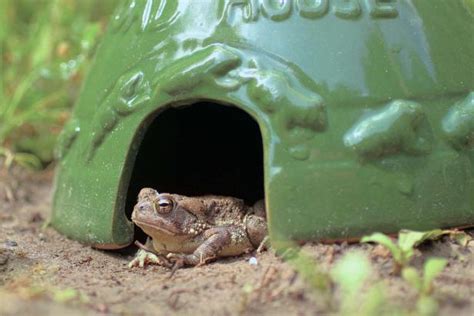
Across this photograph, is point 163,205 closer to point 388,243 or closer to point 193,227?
point 193,227

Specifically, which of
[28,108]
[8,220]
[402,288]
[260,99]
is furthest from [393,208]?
[28,108]

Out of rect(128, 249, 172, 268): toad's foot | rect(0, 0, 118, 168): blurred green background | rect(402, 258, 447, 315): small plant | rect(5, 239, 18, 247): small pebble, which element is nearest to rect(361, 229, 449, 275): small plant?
rect(402, 258, 447, 315): small plant

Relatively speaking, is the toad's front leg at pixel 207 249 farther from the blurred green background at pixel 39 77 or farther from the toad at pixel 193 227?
the blurred green background at pixel 39 77

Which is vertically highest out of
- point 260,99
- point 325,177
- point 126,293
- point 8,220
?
point 260,99

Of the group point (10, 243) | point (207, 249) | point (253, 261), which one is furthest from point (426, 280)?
point (10, 243)

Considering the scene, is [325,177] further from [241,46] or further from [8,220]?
[8,220]

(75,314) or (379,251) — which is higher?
(75,314)

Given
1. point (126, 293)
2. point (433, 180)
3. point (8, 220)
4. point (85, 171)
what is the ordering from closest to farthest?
point (126, 293), point (433, 180), point (85, 171), point (8, 220)
